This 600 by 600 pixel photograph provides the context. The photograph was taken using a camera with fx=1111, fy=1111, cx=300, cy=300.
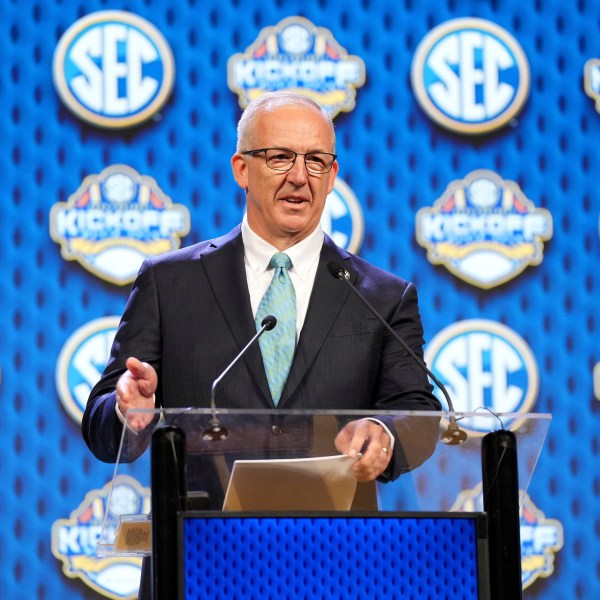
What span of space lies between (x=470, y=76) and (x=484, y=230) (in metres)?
0.47

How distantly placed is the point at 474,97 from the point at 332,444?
2.08 m

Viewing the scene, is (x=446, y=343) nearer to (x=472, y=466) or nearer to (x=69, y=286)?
(x=69, y=286)

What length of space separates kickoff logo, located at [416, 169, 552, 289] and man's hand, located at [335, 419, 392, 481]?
183cm

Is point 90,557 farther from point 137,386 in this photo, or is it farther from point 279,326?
point 137,386

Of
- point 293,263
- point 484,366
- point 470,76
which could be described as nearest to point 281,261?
point 293,263

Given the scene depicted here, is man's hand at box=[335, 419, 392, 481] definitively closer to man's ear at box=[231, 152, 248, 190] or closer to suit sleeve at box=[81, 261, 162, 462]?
suit sleeve at box=[81, 261, 162, 462]

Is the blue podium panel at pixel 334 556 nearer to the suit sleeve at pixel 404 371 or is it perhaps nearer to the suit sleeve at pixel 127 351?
the suit sleeve at pixel 404 371

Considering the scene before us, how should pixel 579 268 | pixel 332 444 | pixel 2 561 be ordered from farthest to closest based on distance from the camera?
pixel 579 268, pixel 2 561, pixel 332 444

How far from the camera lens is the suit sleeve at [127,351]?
1.90m

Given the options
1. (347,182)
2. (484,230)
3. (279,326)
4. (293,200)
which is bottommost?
(279,326)

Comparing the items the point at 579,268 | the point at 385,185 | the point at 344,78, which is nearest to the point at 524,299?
the point at 579,268

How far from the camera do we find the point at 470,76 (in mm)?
3307

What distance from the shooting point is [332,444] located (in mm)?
1430

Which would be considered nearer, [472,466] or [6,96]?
[472,466]
